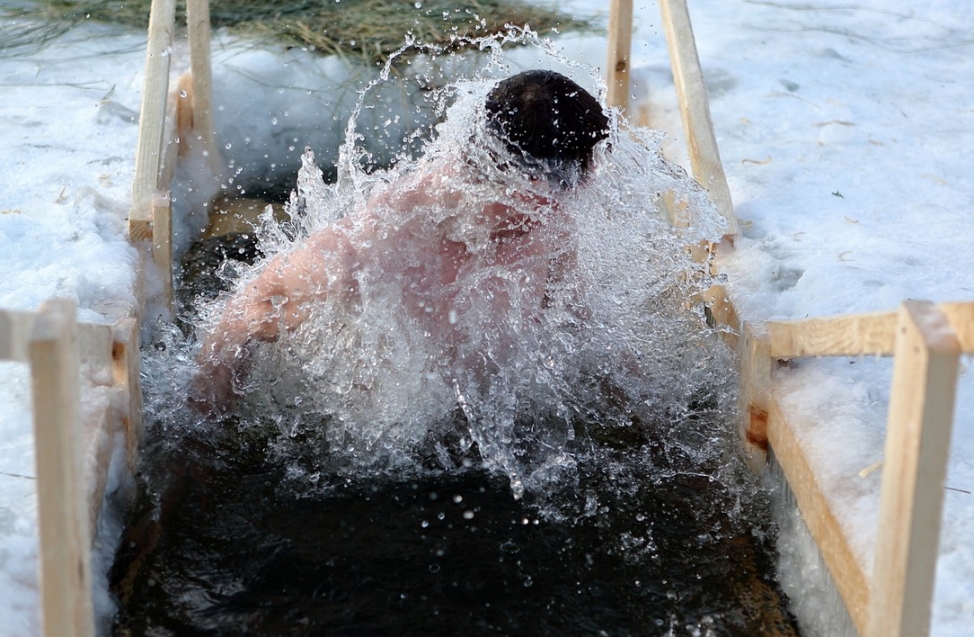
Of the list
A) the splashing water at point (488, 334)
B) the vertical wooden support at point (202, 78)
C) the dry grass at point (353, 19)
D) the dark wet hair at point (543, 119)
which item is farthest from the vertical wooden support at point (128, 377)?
the dry grass at point (353, 19)

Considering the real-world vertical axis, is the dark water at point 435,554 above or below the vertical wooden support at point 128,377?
below

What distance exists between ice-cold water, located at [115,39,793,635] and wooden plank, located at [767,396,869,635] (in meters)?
0.23

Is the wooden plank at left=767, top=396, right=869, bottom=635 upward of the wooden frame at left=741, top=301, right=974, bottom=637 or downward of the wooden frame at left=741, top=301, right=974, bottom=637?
downward

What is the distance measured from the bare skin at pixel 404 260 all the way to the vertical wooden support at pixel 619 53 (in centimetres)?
213

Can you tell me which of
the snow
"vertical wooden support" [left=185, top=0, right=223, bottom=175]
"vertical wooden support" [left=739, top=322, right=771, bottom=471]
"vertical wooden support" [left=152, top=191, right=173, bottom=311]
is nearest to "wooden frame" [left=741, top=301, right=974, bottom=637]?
the snow

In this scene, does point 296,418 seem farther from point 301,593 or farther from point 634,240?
point 634,240

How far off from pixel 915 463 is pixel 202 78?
14.0 ft

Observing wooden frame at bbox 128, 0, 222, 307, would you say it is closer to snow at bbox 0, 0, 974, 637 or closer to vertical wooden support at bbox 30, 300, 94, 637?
snow at bbox 0, 0, 974, 637

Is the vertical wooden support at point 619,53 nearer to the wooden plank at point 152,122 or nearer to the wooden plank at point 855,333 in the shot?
the wooden plank at point 152,122

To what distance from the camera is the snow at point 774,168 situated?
8.49ft

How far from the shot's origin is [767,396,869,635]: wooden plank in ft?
7.14

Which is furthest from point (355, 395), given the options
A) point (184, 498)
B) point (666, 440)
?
point (666, 440)

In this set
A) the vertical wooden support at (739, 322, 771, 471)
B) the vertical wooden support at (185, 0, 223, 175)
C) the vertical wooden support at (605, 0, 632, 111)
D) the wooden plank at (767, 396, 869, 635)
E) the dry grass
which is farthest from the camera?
the dry grass

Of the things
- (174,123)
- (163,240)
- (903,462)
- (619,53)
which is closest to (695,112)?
(619,53)
